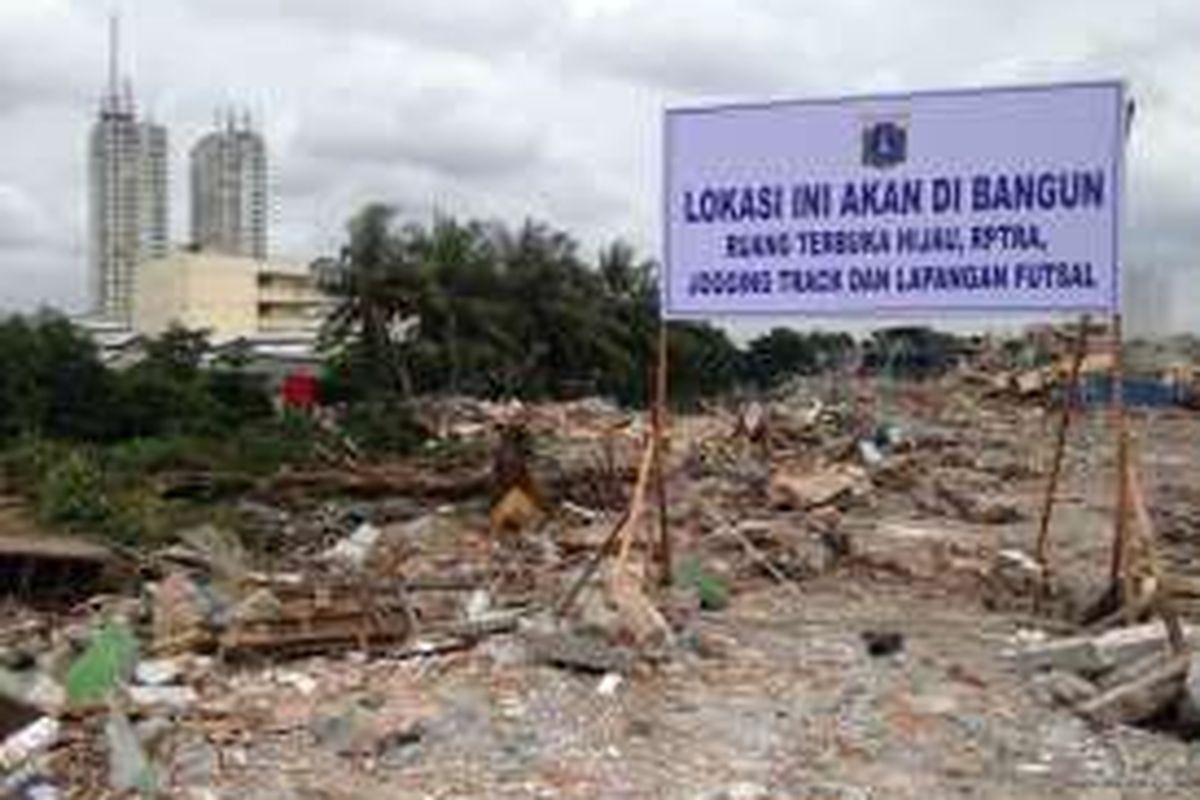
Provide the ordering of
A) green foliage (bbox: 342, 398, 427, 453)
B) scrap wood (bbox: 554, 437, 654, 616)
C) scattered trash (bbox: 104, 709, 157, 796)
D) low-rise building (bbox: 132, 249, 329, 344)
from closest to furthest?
scattered trash (bbox: 104, 709, 157, 796), scrap wood (bbox: 554, 437, 654, 616), green foliage (bbox: 342, 398, 427, 453), low-rise building (bbox: 132, 249, 329, 344)

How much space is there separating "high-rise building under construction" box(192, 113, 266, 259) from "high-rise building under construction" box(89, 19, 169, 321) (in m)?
2.89

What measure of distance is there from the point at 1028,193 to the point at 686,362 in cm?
7123

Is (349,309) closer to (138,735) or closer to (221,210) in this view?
(138,735)

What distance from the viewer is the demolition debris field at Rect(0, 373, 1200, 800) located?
24.7ft

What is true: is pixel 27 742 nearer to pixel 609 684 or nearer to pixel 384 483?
pixel 609 684

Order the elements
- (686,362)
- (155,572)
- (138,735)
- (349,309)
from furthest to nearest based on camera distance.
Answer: (686,362), (349,309), (155,572), (138,735)

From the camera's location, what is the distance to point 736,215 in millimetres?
10609

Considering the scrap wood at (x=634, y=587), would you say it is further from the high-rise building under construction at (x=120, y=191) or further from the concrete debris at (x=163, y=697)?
the high-rise building under construction at (x=120, y=191)

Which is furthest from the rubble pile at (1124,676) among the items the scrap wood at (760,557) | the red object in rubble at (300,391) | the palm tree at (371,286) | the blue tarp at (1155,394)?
the palm tree at (371,286)

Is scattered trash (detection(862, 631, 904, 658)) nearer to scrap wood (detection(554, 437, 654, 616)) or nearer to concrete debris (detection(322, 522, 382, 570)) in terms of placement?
scrap wood (detection(554, 437, 654, 616))

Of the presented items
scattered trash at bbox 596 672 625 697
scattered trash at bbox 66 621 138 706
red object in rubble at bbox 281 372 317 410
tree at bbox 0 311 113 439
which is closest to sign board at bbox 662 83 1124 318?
scattered trash at bbox 596 672 625 697

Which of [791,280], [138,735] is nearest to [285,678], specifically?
[138,735]

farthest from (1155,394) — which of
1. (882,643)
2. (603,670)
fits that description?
(603,670)

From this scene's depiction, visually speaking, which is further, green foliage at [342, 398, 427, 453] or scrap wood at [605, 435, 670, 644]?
green foliage at [342, 398, 427, 453]
